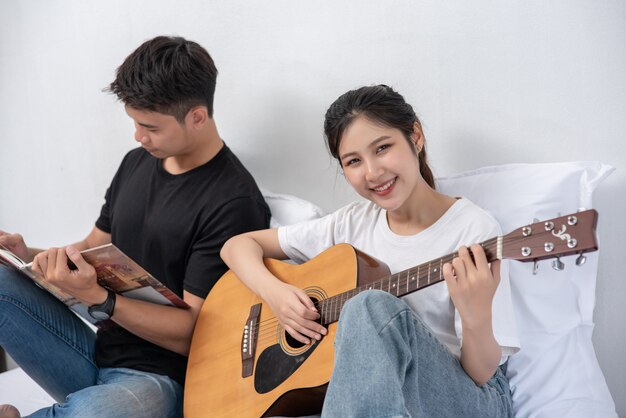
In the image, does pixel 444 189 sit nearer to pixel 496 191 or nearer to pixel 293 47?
pixel 496 191

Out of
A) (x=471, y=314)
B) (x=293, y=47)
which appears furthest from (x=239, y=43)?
(x=471, y=314)

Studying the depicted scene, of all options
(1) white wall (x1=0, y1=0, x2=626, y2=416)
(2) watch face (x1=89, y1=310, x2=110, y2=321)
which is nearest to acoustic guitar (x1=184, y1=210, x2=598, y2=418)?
(2) watch face (x1=89, y1=310, x2=110, y2=321)

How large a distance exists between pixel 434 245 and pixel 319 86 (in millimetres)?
657

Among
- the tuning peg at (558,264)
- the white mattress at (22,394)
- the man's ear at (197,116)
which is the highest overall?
the man's ear at (197,116)

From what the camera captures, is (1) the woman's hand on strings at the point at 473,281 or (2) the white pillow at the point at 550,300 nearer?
(1) the woman's hand on strings at the point at 473,281

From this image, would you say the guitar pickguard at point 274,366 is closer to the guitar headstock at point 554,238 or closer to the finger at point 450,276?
the finger at point 450,276

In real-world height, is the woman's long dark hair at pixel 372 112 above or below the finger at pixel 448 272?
above

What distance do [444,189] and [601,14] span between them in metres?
0.50

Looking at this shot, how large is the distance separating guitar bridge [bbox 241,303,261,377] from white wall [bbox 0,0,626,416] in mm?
465

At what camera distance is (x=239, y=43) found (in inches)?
79.7

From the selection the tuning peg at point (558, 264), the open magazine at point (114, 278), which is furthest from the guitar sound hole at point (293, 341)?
the tuning peg at point (558, 264)

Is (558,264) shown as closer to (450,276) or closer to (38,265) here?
(450,276)

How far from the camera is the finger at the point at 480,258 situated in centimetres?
114

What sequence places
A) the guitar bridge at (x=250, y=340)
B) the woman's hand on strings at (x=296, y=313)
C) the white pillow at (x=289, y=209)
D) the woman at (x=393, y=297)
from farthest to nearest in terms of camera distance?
the white pillow at (x=289, y=209) → the guitar bridge at (x=250, y=340) → the woman's hand on strings at (x=296, y=313) → the woman at (x=393, y=297)
